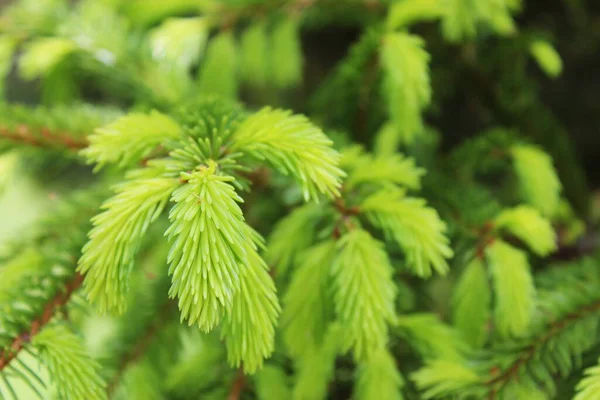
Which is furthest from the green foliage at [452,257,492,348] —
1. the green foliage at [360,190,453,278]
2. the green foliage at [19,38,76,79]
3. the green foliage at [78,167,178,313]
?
the green foliage at [19,38,76,79]

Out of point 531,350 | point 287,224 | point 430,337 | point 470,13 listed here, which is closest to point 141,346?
point 287,224

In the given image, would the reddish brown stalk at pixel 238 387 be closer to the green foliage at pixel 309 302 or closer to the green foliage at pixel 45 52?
the green foliage at pixel 309 302

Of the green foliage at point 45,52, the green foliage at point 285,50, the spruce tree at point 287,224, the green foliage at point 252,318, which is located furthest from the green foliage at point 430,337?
the green foliage at point 45,52

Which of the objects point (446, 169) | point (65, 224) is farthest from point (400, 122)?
point (65, 224)

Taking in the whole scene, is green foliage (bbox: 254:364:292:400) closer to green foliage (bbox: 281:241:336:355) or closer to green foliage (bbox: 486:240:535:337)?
green foliage (bbox: 281:241:336:355)

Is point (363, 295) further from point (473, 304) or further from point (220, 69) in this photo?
point (220, 69)
